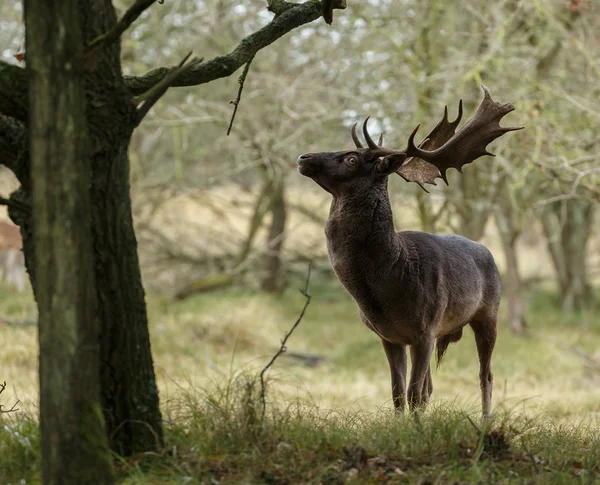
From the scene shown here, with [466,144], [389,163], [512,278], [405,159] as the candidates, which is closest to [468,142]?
[466,144]

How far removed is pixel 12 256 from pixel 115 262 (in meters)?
13.1

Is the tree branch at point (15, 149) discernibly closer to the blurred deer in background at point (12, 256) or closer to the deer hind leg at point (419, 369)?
the deer hind leg at point (419, 369)

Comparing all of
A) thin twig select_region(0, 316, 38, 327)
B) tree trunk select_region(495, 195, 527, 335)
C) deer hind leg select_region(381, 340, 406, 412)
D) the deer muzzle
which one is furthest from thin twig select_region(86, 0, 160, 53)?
tree trunk select_region(495, 195, 527, 335)

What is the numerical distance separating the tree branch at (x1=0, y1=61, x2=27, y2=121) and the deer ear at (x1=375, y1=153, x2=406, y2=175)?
2.41m

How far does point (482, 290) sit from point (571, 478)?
8.27ft

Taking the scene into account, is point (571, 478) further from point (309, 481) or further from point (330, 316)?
point (330, 316)

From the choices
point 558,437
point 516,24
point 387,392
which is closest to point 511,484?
point 558,437

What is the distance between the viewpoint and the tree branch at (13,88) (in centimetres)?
381

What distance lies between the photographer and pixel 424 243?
5949 mm

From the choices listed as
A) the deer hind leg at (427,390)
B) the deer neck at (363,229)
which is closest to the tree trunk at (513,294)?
the deer hind leg at (427,390)

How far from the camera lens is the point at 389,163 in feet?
18.2

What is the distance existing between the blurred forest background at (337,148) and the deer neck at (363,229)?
412 centimetres

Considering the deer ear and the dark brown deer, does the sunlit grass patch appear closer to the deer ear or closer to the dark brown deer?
the dark brown deer

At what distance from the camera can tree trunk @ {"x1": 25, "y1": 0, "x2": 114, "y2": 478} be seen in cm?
338
